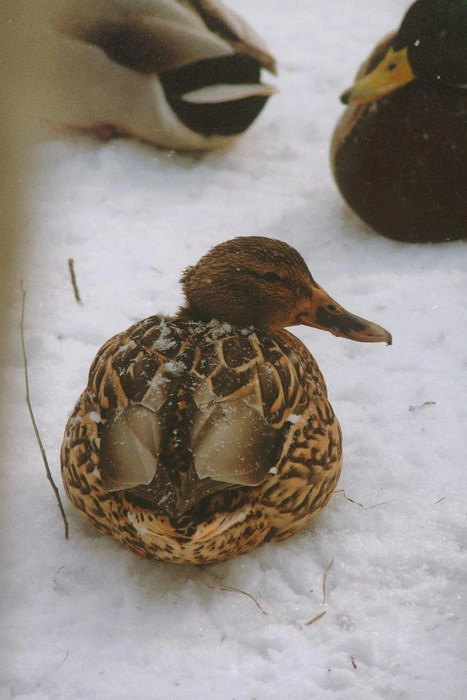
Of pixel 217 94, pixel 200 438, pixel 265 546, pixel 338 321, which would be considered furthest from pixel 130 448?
pixel 217 94

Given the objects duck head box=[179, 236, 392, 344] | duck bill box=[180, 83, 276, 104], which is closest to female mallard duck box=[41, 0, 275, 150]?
duck bill box=[180, 83, 276, 104]

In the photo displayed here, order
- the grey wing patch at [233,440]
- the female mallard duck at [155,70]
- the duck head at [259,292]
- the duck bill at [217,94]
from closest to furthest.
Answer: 1. the grey wing patch at [233,440]
2. the duck head at [259,292]
3. the female mallard duck at [155,70]
4. the duck bill at [217,94]

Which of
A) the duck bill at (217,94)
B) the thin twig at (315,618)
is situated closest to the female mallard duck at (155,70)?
the duck bill at (217,94)

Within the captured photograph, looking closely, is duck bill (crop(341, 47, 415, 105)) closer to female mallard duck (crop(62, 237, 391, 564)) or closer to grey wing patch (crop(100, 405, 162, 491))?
female mallard duck (crop(62, 237, 391, 564))

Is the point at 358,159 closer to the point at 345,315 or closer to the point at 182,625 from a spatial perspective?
the point at 345,315

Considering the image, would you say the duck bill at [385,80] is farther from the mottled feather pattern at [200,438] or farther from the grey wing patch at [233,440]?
the grey wing patch at [233,440]
